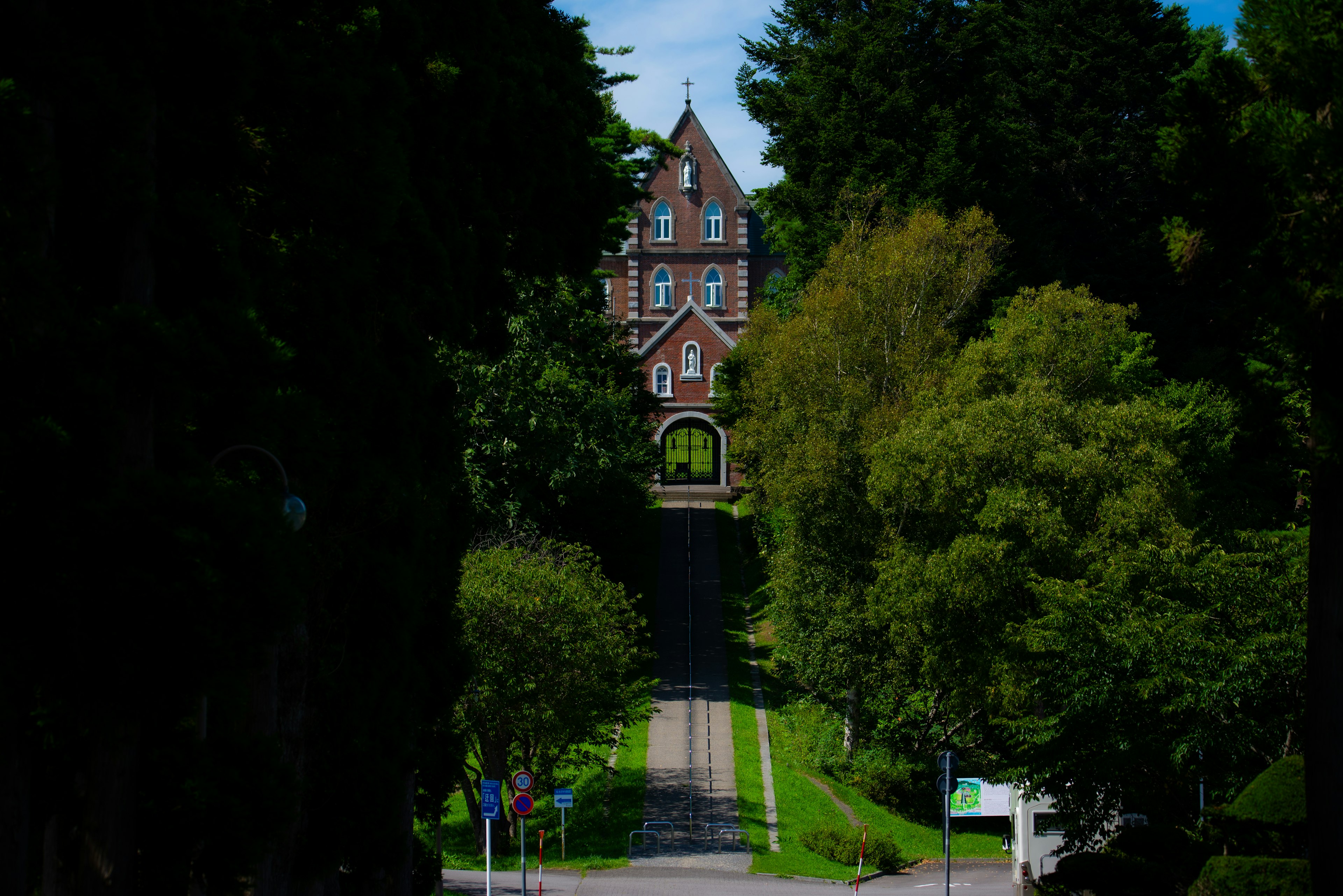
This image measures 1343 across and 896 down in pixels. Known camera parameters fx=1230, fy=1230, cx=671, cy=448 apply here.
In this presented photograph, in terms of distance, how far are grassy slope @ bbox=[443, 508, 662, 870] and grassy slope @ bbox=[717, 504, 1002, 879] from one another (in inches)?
89.1

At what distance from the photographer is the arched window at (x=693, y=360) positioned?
55.9 metres

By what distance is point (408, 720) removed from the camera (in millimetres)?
11602

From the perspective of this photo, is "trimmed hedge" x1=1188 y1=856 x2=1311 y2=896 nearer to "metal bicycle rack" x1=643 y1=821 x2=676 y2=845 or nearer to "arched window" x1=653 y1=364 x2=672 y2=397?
"metal bicycle rack" x1=643 y1=821 x2=676 y2=845

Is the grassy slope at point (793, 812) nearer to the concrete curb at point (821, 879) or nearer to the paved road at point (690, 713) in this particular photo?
the concrete curb at point (821, 879)

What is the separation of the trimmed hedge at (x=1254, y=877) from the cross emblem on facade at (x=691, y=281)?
53.6m

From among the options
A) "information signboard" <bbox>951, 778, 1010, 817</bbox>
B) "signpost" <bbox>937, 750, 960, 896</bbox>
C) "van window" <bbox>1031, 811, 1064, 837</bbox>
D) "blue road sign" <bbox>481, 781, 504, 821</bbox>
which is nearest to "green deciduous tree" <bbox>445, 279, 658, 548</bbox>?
"blue road sign" <bbox>481, 781, 504, 821</bbox>

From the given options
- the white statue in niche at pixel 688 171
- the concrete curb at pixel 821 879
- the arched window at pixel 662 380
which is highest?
the white statue in niche at pixel 688 171

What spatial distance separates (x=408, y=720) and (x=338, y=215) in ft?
16.2

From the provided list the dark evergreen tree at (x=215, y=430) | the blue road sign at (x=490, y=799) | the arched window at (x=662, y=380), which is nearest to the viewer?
the dark evergreen tree at (x=215, y=430)

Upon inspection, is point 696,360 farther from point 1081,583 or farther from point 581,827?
point 1081,583

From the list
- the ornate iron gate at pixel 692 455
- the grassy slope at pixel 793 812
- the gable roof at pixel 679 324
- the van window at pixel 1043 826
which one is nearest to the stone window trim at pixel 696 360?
the gable roof at pixel 679 324

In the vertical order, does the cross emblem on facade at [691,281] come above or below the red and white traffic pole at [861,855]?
above

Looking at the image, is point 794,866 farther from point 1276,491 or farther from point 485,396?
point 1276,491

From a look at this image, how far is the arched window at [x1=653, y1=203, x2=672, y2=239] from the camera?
62.8 m
